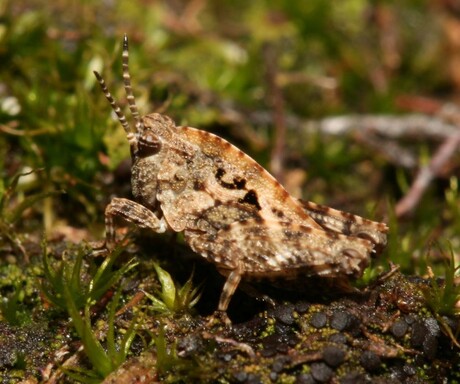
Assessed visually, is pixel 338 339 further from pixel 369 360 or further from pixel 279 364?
pixel 279 364

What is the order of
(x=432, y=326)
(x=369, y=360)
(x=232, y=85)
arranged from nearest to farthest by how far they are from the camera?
(x=369, y=360) → (x=432, y=326) → (x=232, y=85)

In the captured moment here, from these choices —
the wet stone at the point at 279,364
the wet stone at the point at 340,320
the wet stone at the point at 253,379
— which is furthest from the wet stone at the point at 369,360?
the wet stone at the point at 253,379

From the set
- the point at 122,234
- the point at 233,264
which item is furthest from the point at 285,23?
the point at 233,264

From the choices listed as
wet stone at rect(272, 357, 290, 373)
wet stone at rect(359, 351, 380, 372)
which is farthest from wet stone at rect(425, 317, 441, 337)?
wet stone at rect(272, 357, 290, 373)

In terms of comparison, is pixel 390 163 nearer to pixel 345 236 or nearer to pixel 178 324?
pixel 345 236

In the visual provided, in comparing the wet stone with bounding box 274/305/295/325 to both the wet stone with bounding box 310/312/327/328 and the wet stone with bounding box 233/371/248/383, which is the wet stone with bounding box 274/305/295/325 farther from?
the wet stone with bounding box 233/371/248/383

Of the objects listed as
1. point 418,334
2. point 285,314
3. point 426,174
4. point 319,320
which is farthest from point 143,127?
point 426,174

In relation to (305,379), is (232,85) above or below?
above
